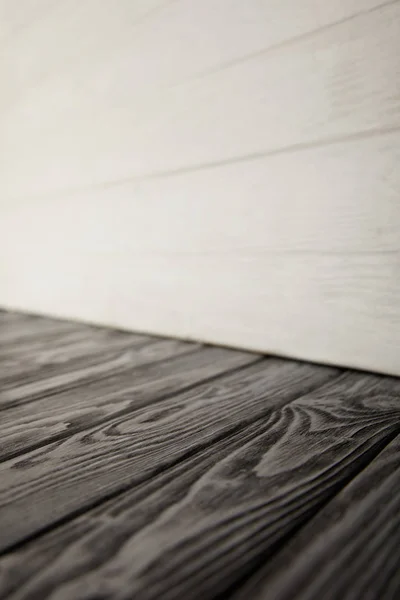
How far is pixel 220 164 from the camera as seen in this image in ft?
3.66

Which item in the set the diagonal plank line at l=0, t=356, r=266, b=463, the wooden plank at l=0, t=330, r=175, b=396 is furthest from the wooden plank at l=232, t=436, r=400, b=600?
the wooden plank at l=0, t=330, r=175, b=396

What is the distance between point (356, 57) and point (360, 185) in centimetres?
23

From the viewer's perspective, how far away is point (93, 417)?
740mm

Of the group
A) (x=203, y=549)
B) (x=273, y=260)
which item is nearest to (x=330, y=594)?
(x=203, y=549)

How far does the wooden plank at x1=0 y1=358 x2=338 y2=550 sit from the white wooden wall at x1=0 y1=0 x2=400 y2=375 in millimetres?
197

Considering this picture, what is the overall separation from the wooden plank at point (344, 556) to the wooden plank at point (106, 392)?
37 centimetres

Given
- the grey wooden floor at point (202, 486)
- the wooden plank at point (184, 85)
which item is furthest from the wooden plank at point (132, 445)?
the wooden plank at point (184, 85)

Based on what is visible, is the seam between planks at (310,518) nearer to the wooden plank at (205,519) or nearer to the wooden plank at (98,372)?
the wooden plank at (205,519)

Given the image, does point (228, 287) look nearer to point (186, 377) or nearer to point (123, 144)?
point (186, 377)

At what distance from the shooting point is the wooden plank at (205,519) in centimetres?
38

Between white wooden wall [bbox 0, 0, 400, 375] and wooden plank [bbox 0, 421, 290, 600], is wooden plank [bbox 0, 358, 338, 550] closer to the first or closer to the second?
wooden plank [bbox 0, 421, 290, 600]

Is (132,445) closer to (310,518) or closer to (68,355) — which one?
(310,518)

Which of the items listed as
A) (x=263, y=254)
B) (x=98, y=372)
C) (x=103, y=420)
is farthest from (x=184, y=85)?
(x=103, y=420)

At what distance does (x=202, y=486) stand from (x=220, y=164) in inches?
31.2
